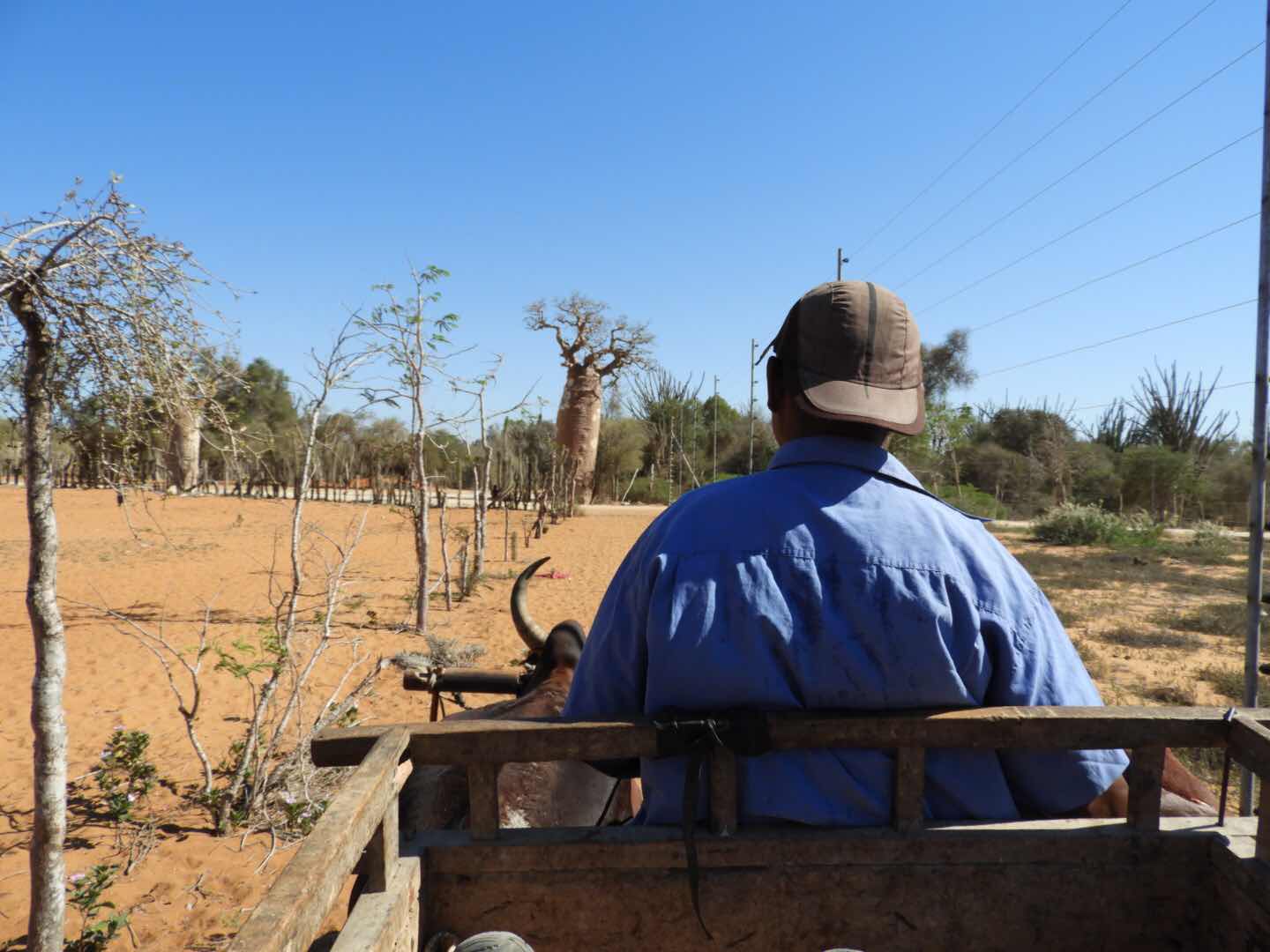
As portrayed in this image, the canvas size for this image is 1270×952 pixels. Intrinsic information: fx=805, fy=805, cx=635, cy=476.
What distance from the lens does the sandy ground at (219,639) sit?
4.58 m

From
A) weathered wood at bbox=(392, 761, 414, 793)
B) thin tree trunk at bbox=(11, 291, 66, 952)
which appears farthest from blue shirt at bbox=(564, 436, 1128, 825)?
thin tree trunk at bbox=(11, 291, 66, 952)

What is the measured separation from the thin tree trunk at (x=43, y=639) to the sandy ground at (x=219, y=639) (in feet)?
1.54

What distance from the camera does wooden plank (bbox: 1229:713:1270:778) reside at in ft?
4.83

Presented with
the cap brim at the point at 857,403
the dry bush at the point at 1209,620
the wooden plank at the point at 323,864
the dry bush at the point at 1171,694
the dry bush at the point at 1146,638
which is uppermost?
the cap brim at the point at 857,403

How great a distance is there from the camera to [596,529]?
76.5ft

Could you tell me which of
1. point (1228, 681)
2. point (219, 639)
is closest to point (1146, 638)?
point (1228, 681)

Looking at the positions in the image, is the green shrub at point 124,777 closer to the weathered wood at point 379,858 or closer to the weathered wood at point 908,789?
the weathered wood at point 379,858

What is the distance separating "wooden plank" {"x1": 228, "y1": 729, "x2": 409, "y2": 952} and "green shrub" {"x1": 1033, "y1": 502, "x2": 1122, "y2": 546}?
Result: 886 inches

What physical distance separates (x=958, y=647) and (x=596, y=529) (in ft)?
72.0

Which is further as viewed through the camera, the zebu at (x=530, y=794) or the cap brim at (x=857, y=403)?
the zebu at (x=530, y=794)

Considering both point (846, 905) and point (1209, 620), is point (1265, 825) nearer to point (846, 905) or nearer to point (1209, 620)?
point (846, 905)

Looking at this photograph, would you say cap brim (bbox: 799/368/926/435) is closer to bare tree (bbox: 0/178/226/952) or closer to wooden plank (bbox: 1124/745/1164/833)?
wooden plank (bbox: 1124/745/1164/833)

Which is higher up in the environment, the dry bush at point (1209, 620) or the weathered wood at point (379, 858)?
the weathered wood at point (379, 858)

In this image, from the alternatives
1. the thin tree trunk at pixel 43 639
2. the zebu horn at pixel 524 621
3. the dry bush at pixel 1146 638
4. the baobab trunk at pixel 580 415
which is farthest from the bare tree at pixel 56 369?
the baobab trunk at pixel 580 415
